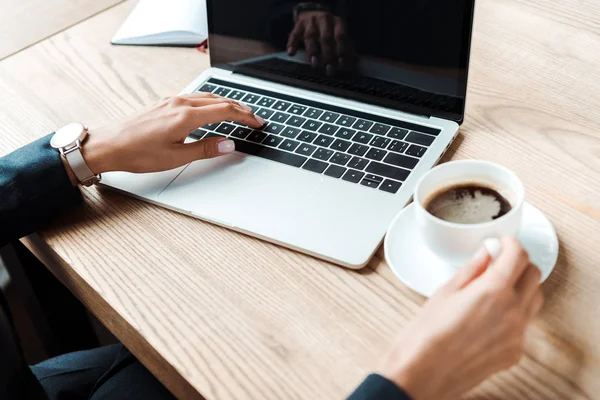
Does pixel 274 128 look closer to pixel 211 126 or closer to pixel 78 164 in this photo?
pixel 211 126

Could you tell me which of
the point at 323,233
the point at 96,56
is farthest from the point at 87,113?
the point at 323,233

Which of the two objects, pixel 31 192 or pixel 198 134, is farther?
pixel 198 134

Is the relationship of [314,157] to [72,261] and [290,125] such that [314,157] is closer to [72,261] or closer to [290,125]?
[290,125]

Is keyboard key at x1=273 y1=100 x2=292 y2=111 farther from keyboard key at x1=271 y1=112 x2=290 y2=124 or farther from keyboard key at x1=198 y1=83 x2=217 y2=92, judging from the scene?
keyboard key at x1=198 y1=83 x2=217 y2=92

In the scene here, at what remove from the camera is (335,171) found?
0.77 metres

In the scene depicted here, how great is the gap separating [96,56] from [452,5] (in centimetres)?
61

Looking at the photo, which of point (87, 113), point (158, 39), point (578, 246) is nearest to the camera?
→ point (578, 246)

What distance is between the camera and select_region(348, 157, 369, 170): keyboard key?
76cm

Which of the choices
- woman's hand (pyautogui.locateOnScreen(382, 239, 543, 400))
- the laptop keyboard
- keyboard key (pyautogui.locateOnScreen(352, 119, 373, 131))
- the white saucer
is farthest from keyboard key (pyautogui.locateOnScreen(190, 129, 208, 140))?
woman's hand (pyautogui.locateOnScreen(382, 239, 543, 400))

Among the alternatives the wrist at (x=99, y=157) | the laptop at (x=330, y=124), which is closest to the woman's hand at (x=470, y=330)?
the laptop at (x=330, y=124)

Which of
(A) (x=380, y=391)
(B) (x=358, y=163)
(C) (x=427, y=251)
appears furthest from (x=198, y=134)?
(A) (x=380, y=391)

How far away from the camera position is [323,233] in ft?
2.28

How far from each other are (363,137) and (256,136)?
5.5 inches

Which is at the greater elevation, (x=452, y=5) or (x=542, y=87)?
(x=452, y=5)
